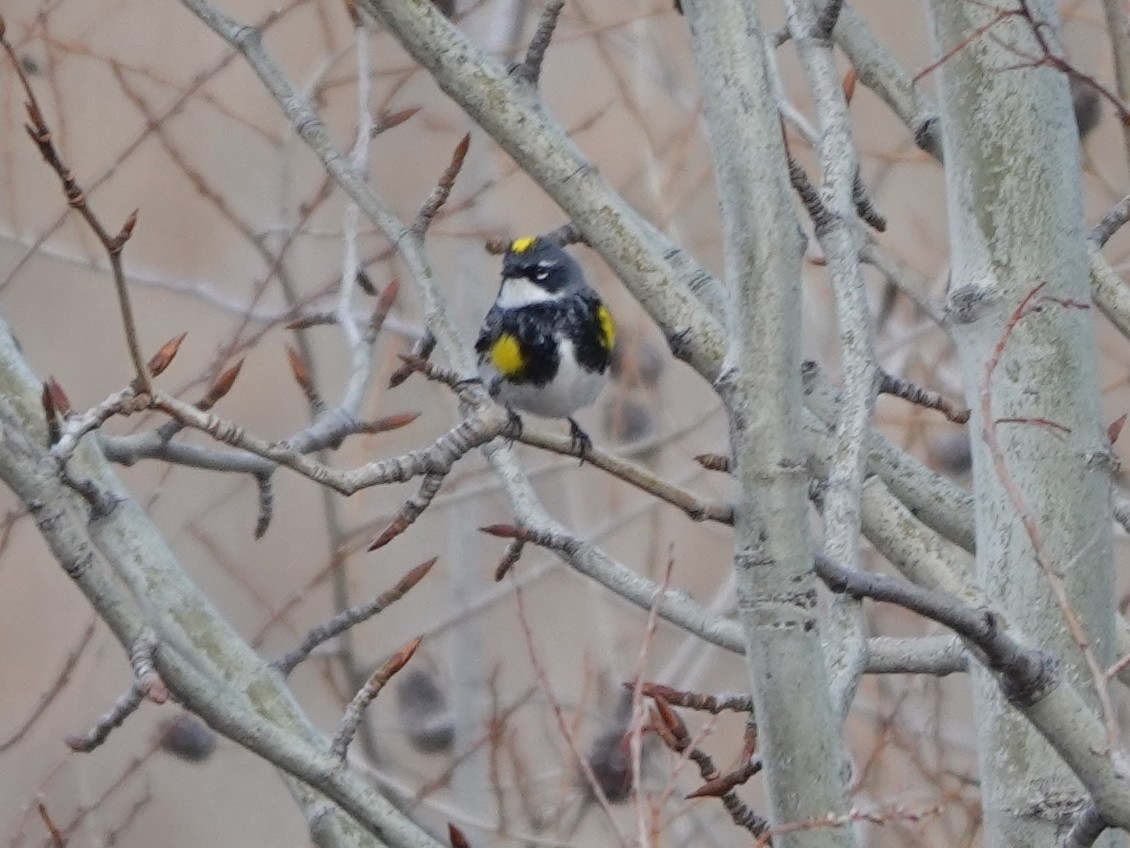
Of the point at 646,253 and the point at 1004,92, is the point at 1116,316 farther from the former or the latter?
the point at 646,253

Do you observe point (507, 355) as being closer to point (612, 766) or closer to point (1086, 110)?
point (612, 766)

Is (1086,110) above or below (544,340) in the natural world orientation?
above

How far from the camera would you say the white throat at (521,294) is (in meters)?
2.95

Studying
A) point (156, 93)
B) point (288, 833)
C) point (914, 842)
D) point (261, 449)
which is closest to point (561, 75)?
point (156, 93)

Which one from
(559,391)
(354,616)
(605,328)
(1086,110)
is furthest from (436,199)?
(1086,110)

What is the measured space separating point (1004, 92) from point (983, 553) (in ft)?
1.79

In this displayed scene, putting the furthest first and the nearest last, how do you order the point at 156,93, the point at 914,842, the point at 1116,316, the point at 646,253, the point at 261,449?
the point at 156,93 → the point at 914,842 → the point at 1116,316 → the point at 646,253 → the point at 261,449

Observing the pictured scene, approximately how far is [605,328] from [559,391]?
18cm

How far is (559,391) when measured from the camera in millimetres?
2904

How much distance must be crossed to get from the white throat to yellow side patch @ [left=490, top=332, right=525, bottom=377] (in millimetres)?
70

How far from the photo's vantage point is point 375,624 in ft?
19.0

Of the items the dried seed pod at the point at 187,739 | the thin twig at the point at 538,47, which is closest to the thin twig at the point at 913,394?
the thin twig at the point at 538,47

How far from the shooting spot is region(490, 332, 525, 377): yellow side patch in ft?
9.47

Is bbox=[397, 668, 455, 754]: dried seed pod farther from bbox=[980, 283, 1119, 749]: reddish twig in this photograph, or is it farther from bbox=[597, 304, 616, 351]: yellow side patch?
bbox=[980, 283, 1119, 749]: reddish twig
